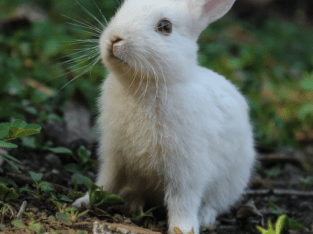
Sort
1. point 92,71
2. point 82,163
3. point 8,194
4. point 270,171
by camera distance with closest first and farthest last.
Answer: point 8,194 < point 82,163 < point 270,171 < point 92,71

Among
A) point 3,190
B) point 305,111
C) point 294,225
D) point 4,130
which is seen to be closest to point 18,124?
point 4,130

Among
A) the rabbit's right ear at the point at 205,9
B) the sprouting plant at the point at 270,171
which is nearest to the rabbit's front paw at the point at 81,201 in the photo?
the rabbit's right ear at the point at 205,9

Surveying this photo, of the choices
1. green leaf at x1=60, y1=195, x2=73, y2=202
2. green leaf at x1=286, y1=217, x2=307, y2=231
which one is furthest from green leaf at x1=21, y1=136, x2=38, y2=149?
green leaf at x1=286, y1=217, x2=307, y2=231

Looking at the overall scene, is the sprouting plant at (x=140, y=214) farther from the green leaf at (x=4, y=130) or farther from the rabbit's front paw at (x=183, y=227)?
the green leaf at (x=4, y=130)

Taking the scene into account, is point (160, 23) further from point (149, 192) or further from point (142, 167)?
point (149, 192)

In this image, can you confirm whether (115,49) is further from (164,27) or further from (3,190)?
(3,190)

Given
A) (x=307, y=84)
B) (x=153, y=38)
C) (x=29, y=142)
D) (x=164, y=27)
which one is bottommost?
(x=29, y=142)
